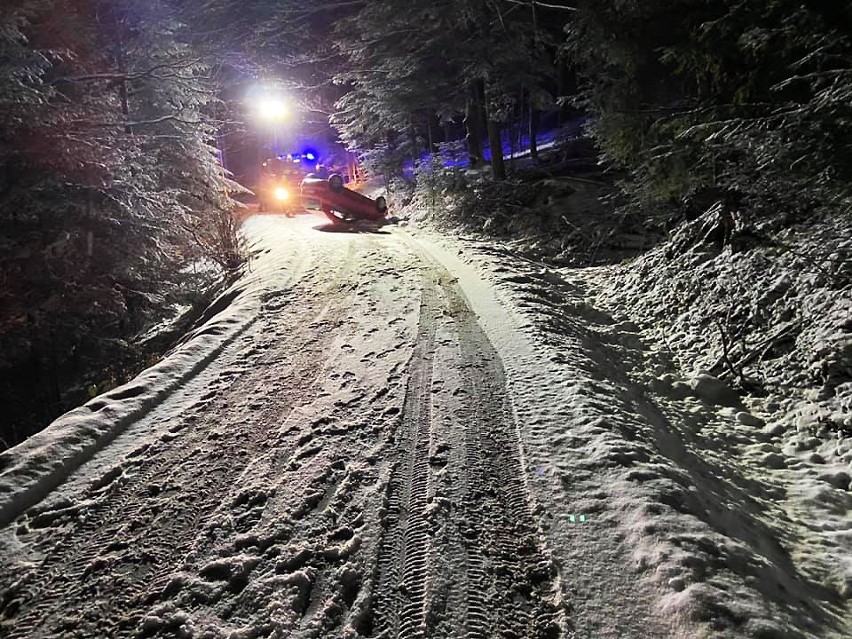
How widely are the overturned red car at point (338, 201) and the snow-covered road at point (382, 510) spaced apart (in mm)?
11749

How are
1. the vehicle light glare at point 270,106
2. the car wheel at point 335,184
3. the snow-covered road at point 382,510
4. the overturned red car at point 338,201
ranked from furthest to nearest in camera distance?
the vehicle light glare at point 270,106, the car wheel at point 335,184, the overturned red car at point 338,201, the snow-covered road at point 382,510

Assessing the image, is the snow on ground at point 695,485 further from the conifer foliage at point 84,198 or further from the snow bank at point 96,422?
the conifer foliage at point 84,198

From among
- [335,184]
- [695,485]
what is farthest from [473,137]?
[695,485]

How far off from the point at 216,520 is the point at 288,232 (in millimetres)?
12607

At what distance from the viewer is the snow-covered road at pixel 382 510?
2168 mm

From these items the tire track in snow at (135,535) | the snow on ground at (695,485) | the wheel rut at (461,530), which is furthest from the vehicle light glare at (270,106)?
the wheel rut at (461,530)

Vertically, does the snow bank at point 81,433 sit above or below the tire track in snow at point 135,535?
above

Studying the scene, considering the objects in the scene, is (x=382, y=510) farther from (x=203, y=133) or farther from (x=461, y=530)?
(x=203, y=133)

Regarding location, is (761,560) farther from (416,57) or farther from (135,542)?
(416,57)

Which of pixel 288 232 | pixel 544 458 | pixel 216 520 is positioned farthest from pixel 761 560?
pixel 288 232

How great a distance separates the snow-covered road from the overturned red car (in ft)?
38.5

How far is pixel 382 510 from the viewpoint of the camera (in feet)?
9.25

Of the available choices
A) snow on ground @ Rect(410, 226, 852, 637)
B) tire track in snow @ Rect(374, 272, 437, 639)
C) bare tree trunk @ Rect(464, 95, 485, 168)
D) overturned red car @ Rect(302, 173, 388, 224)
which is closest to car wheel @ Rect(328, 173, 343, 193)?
overturned red car @ Rect(302, 173, 388, 224)

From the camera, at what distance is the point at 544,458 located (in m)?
3.22
